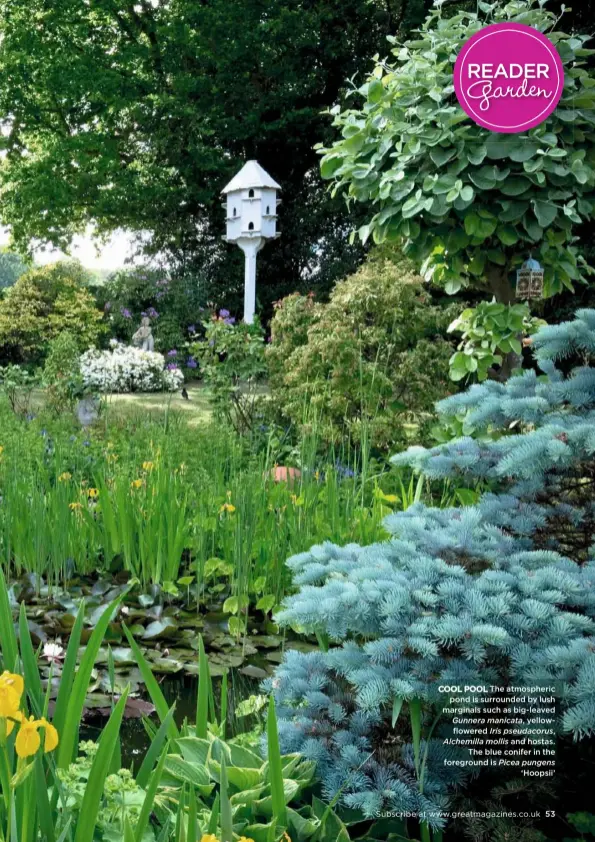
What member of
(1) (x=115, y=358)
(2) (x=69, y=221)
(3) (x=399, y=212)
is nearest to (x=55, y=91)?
(2) (x=69, y=221)

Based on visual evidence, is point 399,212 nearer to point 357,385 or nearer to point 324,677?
point 357,385

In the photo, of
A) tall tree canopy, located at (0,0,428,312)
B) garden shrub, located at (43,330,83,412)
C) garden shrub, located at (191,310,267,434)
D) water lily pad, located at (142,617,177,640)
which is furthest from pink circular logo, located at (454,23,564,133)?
tall tree canopy, located at (0,0,428,312)

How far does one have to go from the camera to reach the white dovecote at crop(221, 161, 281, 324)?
389 inches

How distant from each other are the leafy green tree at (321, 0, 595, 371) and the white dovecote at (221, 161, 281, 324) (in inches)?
229

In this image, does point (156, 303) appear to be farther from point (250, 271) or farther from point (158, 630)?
point (158, 630)

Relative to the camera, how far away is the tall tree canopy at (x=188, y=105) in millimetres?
12352

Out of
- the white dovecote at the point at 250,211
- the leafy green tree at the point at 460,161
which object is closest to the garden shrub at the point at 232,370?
the leafy green tree at the point at 460,161

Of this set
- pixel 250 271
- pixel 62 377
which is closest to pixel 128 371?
pixel 250 271

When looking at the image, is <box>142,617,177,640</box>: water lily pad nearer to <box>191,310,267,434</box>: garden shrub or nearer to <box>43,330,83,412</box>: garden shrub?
<box>191,310,267,434</box>: garden shrub

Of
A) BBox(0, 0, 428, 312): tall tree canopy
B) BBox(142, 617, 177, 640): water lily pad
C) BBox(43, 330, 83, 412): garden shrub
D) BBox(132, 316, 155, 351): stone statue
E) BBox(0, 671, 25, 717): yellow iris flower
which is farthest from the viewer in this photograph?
BBox(0, 0, 428, 312): tall tree canopy

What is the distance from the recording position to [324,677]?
5.29ft

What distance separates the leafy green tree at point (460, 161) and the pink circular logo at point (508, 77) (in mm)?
104

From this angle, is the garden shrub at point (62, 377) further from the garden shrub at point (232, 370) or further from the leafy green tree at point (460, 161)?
the leafy green tree at point (460, 161)

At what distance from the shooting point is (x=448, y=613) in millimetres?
1478
